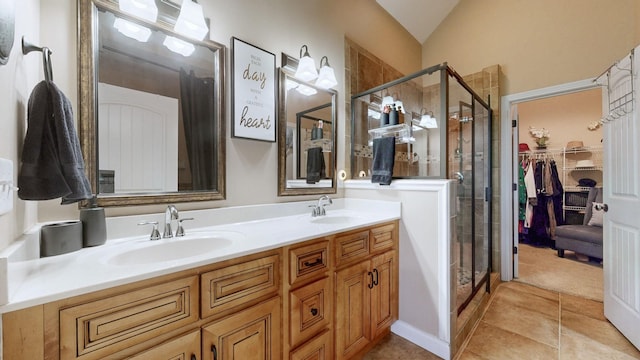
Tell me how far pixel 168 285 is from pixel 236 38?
1461mm

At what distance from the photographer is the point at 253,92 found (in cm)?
167

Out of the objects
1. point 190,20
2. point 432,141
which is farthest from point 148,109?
point 432,141

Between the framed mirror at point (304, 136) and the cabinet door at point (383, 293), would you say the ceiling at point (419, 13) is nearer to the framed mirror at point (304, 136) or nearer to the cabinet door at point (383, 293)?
the framed mirror at point (304, 136)

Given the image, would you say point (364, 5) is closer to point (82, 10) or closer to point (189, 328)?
point (82, 10)

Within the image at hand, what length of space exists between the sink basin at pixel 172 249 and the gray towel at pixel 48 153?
32cm

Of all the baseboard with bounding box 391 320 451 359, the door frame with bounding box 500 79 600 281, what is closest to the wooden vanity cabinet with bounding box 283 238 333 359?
the baseboard with bounding box 391 320 451 359

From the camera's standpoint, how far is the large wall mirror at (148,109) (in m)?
1.15

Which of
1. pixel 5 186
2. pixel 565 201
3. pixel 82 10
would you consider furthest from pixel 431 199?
pixel 565 201

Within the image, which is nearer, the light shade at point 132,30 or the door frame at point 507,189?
the light shade at point 132,30

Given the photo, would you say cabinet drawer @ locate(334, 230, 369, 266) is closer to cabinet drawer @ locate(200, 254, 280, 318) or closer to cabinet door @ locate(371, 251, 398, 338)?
cabinet door @ locate(371, 251, 398, 338)

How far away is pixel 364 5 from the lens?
2.58 m

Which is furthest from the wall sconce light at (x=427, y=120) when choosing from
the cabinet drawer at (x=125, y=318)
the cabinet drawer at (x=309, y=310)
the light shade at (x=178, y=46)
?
the cabinet drawer at (x=125, y=318)

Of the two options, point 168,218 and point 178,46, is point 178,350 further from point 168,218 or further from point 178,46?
point 178,46

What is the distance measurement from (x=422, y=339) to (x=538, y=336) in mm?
915
